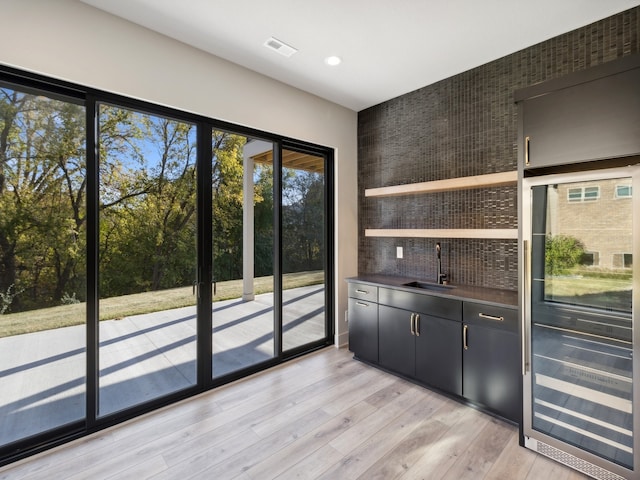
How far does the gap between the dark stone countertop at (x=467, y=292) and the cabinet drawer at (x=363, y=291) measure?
6 cm

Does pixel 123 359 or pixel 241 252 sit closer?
pixel 123 359

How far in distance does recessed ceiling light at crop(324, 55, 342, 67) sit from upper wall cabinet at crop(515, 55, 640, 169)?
151cm

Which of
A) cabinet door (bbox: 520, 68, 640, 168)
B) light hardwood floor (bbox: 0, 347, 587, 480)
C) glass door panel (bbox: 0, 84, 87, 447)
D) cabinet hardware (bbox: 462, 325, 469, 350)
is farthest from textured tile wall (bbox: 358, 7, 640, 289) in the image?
glass door panel (bbox: 0, 84, 87, 447)

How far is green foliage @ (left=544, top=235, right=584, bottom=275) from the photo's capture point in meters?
1.93

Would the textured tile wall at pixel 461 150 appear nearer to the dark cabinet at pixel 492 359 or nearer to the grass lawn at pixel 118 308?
the dark cabinet at pixel 492 359

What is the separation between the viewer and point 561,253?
1.99m

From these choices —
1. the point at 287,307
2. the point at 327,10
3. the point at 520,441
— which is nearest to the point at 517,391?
the point at 520,441

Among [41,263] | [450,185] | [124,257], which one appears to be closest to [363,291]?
[450,185]

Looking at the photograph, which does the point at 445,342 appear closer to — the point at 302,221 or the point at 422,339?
the point at 422,339

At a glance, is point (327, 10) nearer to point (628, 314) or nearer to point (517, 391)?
point (628, 314)

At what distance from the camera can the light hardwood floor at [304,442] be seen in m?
1.86

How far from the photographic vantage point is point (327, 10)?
2148 mm

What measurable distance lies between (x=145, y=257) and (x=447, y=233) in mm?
2650

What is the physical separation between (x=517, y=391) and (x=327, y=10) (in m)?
3.05
